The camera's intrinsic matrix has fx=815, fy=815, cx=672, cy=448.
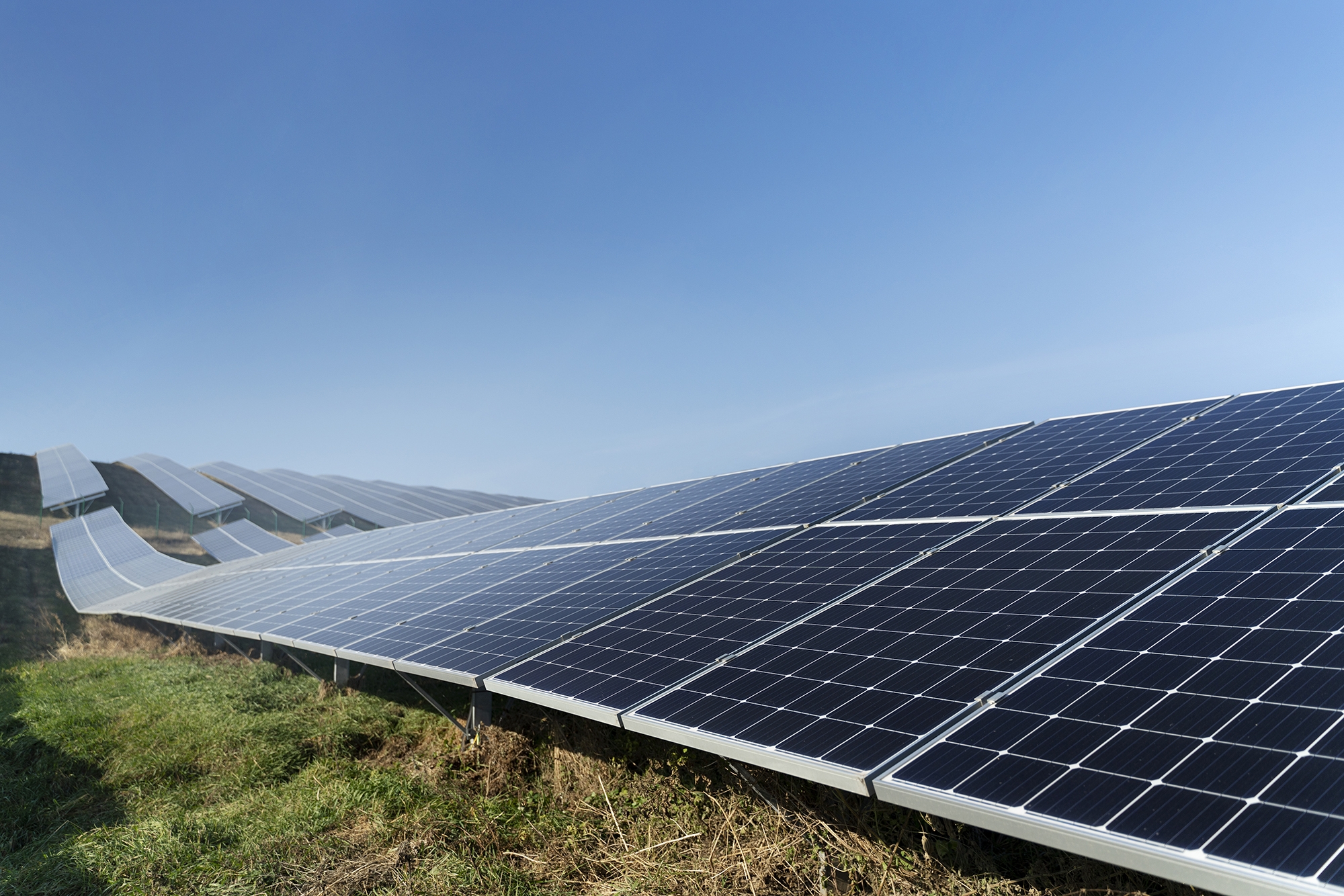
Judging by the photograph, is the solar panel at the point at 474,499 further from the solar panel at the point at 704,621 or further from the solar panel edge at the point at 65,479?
the solar panel at the point at 704,621

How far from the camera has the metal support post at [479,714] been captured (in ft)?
39.8

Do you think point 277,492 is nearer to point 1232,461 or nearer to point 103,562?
point 103,562

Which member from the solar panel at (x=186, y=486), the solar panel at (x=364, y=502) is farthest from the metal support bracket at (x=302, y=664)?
the solar panel at (x=186, y=486)

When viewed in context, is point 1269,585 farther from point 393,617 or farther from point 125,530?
point 125,530

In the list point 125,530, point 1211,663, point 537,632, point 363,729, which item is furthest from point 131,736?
point 125,530

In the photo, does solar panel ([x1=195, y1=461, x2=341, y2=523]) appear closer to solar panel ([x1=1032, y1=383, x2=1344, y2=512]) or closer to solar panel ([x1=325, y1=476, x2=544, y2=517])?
solar panel ([x1=325, y1=476, x2=544, y2=517])

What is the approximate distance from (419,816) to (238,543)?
118ft

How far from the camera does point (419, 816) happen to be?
1004 centimetres

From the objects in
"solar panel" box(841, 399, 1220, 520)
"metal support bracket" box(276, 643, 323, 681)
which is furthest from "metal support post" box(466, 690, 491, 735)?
"metal support bracket" box(276, 643, 323, 681)

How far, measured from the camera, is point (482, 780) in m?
11.4

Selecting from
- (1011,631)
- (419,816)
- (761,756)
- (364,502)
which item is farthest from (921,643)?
(364,502)

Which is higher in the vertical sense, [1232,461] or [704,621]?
[1232,461]

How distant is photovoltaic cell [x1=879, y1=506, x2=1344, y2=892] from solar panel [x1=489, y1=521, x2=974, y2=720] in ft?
11.3

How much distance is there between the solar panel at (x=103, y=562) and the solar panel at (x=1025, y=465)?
28.2m
